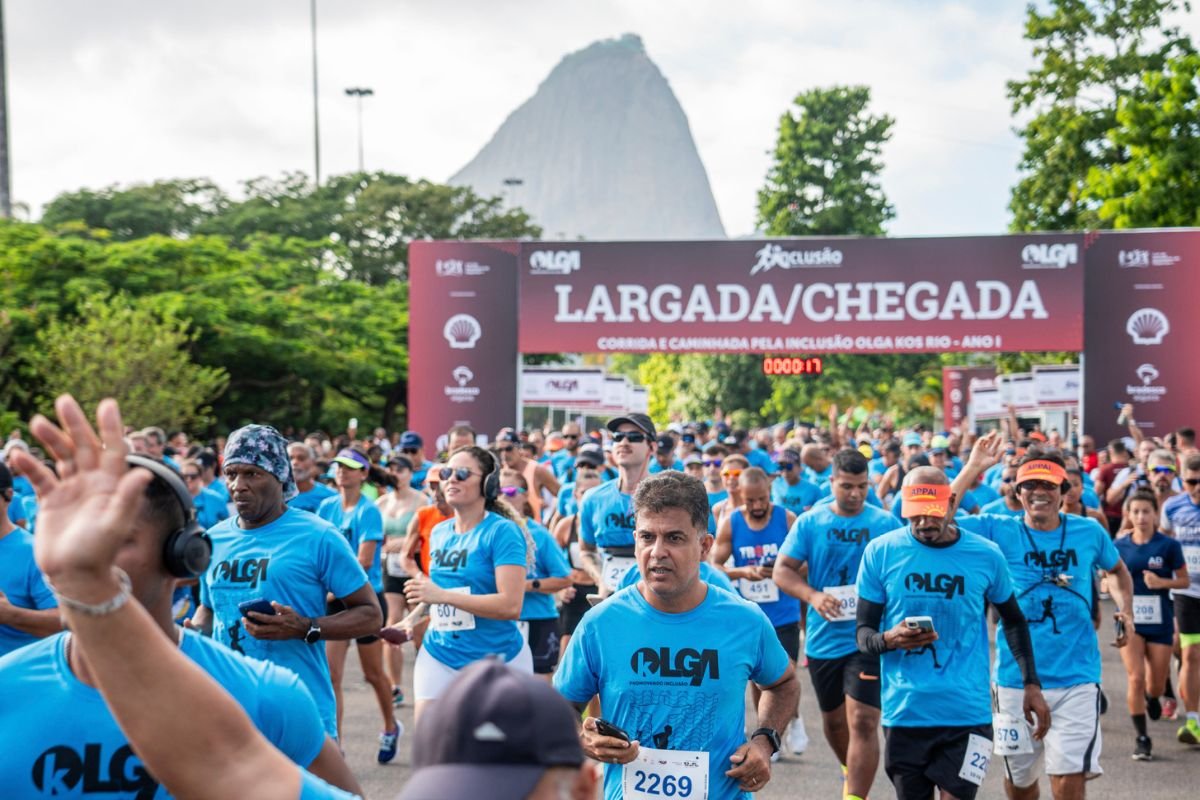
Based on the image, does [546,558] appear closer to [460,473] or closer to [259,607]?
[460,473]

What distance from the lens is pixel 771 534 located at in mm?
9562

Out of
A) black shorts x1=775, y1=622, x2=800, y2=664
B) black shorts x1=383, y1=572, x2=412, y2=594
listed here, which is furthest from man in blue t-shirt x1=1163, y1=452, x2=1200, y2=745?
black shorts x1=383, y1=572, x2=412, y2=594

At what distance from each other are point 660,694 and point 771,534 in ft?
17.7

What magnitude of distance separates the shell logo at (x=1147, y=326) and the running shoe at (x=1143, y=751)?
18.0 metres

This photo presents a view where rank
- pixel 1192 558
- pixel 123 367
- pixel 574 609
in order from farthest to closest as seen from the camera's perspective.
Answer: pixel 123 367 < pixel 574 609 < pixel 1192 558

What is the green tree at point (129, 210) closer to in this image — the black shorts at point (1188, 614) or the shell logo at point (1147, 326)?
the shell logo at point (1147, 326)

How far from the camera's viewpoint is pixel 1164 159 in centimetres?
Result: 3453

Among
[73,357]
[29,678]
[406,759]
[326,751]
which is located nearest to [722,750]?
[326,751]

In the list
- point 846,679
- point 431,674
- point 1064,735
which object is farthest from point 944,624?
point 431,674

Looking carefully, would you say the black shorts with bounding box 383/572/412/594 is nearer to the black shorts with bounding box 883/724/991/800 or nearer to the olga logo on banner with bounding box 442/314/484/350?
the black shorts with bounding box 883/724/991/800

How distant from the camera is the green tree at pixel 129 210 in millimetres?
52531

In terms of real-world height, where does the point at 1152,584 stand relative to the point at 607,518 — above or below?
below

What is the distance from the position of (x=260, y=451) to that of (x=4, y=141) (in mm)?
33196

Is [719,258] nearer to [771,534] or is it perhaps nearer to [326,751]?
[771,534]
